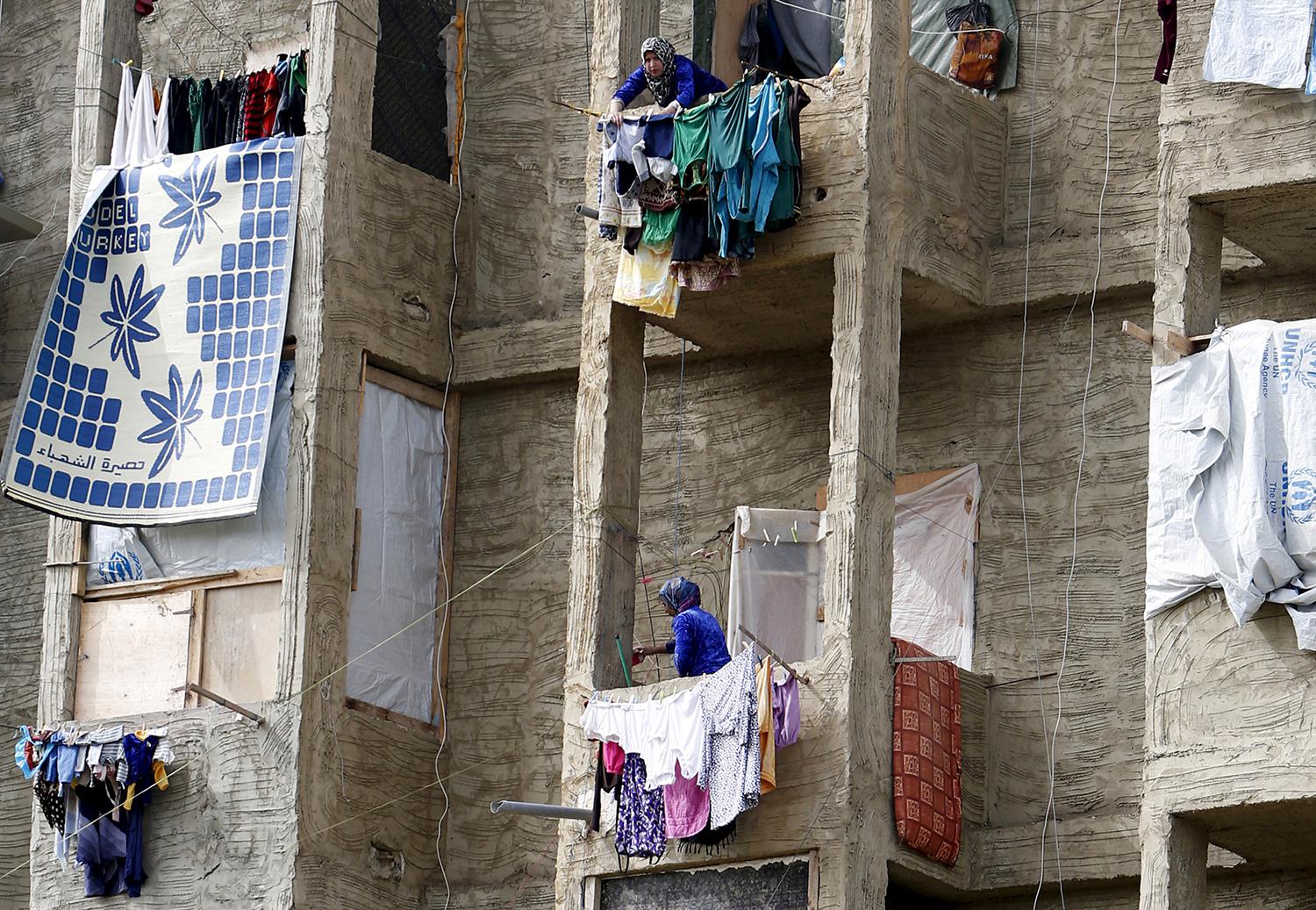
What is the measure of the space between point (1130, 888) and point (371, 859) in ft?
19.2

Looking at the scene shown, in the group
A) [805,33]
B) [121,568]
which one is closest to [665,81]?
[805,33]

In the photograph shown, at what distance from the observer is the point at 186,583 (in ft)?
79.6

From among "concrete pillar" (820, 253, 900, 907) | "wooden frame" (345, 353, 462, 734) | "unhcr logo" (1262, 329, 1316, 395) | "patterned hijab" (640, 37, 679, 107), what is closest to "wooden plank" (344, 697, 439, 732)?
"wooden frame" (345, 353, 462, 734)

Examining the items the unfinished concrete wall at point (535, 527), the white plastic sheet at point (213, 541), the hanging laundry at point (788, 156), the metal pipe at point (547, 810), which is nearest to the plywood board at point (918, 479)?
the unfinished concrete wall at point (535, 527)

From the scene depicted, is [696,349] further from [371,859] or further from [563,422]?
[371,859]

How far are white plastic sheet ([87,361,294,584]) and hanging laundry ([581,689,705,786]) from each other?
3503 mm

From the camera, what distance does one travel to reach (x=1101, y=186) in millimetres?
23656

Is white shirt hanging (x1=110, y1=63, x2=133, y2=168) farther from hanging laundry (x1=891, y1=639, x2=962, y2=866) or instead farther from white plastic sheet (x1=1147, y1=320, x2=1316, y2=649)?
white plastic sheet (x1=1147, y1=320, x2=1316, y2=649)

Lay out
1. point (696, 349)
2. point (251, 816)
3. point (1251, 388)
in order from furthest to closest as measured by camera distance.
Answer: point (696, 349)
point (251, 816)
point (1251, 388)

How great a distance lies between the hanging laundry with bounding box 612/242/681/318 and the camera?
22484 mm

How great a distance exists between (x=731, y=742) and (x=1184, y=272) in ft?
14.3

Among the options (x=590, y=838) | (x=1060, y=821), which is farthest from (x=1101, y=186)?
(x=590, y=838)

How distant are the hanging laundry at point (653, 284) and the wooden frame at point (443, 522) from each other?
120 inches

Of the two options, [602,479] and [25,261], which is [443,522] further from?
[25,261]
